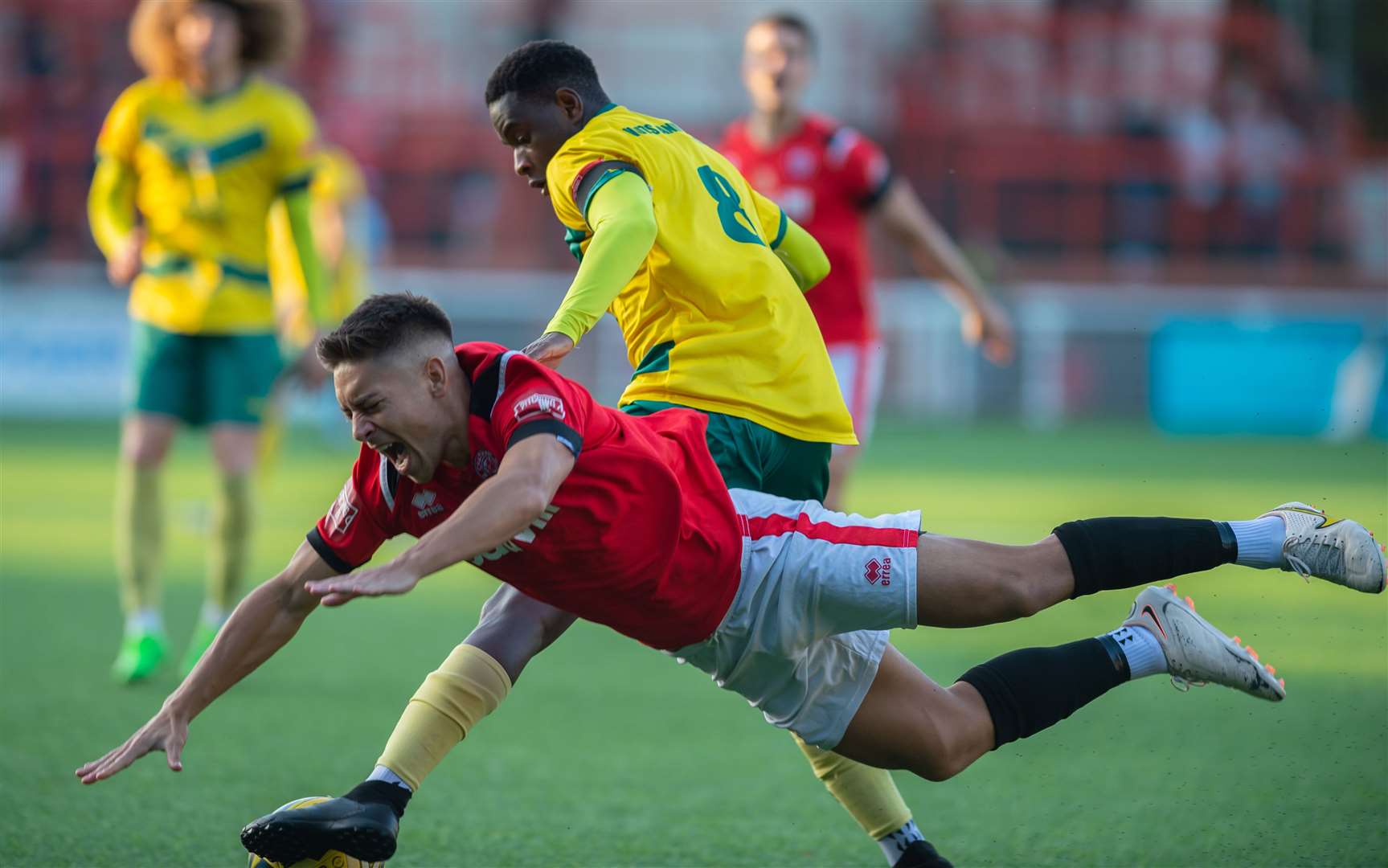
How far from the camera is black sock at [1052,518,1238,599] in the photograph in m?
3.47

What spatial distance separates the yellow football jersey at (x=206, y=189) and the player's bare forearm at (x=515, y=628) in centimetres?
304

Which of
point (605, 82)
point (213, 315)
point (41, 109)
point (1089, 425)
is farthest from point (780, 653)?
point (41, 109)

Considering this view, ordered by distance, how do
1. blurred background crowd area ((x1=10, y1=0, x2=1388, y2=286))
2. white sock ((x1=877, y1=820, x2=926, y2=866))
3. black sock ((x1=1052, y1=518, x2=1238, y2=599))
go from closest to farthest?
black sock ((x1=1052, y1=518, x2=1238, y2=599)) < white sock ((x1=877, y1=820, x2=926, y2=866)) < blurred background crowd area ((x1=10, y1=0, x2=1388, y2=286))

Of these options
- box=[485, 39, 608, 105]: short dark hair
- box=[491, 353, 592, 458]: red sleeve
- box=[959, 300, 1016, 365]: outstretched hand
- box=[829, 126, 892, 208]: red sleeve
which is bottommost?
box=[959, 300, 1016, 365]: outstretched hand

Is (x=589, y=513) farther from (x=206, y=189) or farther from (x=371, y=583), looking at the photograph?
(x=206, y=189)

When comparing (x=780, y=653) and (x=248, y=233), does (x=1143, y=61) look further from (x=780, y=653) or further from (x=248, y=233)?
(x=780, y=653)

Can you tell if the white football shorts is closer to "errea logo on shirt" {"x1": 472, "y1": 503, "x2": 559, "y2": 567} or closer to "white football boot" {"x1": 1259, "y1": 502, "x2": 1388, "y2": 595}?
"errea logo on shirt" {"x1": 472, "y1": 503, "x2": 559, "y2": 567}

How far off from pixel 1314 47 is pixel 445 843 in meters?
25.8

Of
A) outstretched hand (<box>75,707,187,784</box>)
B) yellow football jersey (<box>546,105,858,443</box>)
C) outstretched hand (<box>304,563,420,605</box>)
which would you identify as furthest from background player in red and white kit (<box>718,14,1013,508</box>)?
outstretched hand (<box>304,563,420,605</box>)

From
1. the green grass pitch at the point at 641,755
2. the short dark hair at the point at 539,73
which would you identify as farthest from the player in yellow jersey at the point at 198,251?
the short dark hair at the point at 539,73

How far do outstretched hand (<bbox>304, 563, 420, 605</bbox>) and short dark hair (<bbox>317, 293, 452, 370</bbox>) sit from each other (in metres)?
0.47

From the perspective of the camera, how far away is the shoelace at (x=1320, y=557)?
11.8 ft

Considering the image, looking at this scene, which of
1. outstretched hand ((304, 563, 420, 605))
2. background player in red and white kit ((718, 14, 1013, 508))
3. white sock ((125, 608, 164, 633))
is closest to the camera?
outstretched hand ((304, 563, 420, 605))

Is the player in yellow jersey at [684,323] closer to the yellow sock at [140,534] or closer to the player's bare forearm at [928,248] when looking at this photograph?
the player's bare forearm at [928,248]
